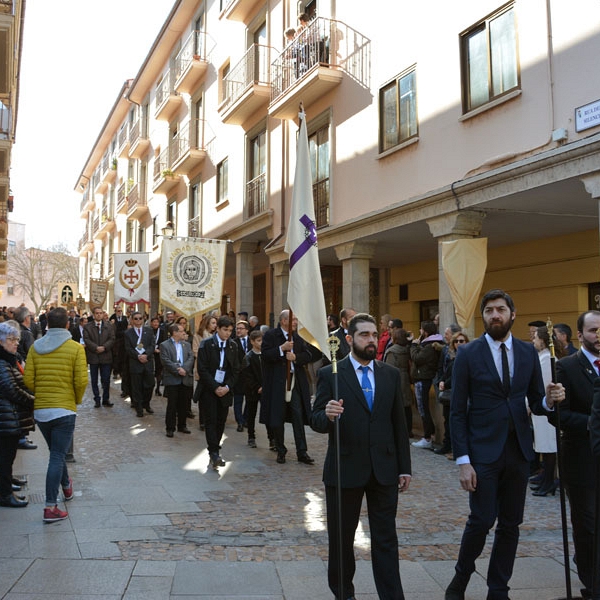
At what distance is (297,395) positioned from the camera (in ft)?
29.6

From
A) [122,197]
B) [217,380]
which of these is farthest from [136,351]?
[122,197]

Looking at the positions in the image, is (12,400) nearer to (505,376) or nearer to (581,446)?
(505,376)

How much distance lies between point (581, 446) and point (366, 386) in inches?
59.3

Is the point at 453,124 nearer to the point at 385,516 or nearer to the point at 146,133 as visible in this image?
the point at 385,516

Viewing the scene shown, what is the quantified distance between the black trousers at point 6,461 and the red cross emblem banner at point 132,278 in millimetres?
11328

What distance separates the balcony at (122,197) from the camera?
124 ft

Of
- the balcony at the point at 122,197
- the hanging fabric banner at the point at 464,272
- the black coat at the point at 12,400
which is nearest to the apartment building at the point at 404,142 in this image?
the hanging fabric banner at the point at 464,272

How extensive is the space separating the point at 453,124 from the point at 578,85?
2760mm

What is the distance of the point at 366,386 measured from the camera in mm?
4270

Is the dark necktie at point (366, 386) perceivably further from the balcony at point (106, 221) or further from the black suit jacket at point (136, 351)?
the balcony at point (106, 221)

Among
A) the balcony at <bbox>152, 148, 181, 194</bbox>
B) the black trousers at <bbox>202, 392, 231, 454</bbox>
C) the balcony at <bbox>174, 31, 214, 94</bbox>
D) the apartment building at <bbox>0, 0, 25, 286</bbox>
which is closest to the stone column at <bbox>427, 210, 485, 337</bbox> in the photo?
the black trousers at <bbox>202, 392, 231, 454</bbox>

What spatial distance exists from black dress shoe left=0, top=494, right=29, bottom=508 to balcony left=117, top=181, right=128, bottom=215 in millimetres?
32387

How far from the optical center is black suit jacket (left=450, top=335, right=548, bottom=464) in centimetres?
420

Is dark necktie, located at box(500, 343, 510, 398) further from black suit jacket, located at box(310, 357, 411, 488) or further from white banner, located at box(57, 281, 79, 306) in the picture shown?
white banner, located at box(57, 281, 79, 306)
